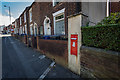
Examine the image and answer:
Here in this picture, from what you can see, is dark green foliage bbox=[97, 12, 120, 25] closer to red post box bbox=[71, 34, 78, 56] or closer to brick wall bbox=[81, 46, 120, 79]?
brick wall bbox=[81, 46, 120, 79]

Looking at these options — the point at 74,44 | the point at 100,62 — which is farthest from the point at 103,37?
the point at 74,44

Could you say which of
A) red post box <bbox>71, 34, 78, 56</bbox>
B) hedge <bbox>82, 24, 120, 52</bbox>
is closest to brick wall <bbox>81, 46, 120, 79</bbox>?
hedge <bbox>82, 24, 120, 52</bbox>

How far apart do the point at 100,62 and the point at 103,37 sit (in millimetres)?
960

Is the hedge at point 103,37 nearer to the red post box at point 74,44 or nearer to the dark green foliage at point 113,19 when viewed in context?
the red post box at point 74,44

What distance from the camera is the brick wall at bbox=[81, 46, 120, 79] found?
2039mm

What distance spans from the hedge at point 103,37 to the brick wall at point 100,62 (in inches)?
8.3

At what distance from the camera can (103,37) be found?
7.64 feet

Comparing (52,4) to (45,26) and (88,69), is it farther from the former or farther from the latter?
(88,69)

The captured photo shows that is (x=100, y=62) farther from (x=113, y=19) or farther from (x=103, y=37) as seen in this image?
(x=113, y=19)

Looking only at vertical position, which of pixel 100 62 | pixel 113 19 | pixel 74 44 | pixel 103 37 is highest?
pixel 113 19

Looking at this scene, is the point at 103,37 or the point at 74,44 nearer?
the point at 103,37

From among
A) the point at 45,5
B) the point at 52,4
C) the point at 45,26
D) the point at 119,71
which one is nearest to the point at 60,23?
the point at 52,4

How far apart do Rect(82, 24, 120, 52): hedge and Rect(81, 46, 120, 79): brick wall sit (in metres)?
0.21

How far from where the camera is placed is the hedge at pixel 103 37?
2035mm
